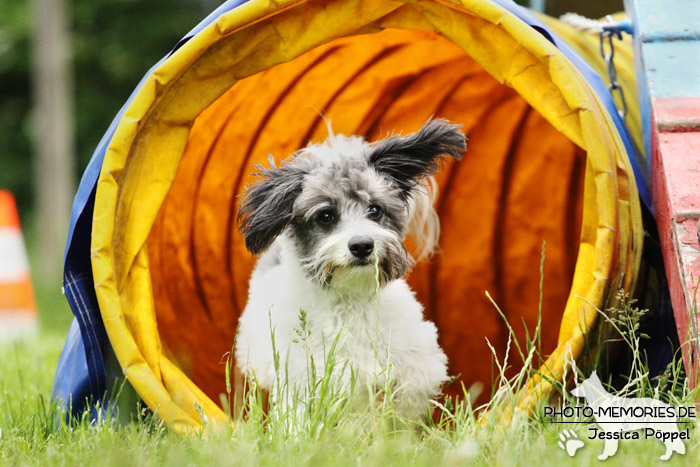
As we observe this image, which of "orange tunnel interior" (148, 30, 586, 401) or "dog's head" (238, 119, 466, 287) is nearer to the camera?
"dog's head" (238, 119, 466, 287)

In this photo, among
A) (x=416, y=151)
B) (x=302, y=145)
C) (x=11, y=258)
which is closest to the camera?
(x=416, y=151)

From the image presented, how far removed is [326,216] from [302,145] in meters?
1.33

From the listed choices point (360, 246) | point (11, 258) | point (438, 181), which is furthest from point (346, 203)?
point (11, 258)

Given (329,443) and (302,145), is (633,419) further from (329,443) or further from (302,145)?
(302,145)

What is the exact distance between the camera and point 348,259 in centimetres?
340

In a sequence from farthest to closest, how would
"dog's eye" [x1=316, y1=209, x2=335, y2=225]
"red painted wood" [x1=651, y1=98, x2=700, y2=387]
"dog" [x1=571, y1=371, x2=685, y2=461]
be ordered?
"dog's eye" [x1=316, y1=209, x2=335, y2=225], "red painted wood" [x1=651, y1=98, x2=700, y2=387], "dog" [x1=571, y1=371, x2=685, y2=461]

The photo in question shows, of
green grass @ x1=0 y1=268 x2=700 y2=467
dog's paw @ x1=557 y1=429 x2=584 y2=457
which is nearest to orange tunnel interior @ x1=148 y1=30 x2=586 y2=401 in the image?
green grass @ x1=0 y1=268 x2=700 y2=467

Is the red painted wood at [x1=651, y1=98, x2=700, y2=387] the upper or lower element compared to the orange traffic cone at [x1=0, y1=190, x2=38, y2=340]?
upper

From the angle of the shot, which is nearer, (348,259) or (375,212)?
(348,259)

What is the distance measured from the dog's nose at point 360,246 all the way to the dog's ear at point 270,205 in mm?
352

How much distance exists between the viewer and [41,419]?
3.20 metres

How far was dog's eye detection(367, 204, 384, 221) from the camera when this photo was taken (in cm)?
363

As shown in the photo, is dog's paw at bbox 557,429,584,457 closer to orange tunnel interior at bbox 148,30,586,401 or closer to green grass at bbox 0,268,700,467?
green grass at bbox 0,268,700,467

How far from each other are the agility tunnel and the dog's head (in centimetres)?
38
